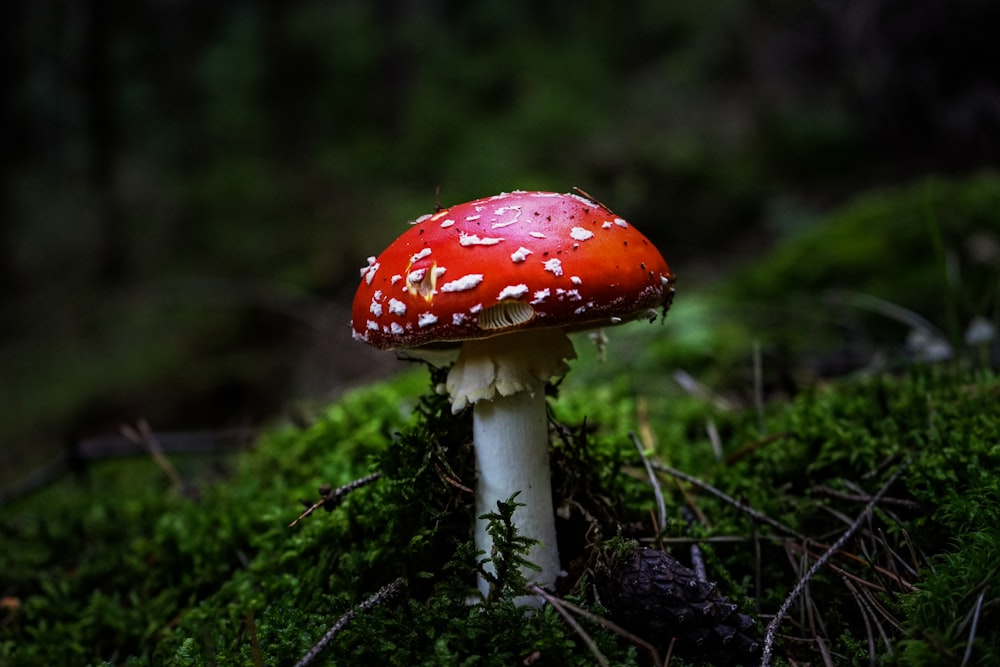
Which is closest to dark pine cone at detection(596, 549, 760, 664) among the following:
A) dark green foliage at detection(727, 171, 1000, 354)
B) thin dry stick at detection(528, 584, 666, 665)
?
thin dry stick at detection(528, 584, 666, 665)

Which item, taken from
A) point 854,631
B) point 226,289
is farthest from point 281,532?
point 226,289

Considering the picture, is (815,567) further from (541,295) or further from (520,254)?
(520,254)

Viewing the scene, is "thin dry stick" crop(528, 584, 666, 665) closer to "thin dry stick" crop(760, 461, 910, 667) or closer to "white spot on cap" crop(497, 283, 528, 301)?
"thin dry stick" crop(760, 461, 910, 667)

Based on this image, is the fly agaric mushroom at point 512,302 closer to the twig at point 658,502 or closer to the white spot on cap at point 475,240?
the white spot on cap at point 475,240

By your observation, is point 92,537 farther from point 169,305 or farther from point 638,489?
point 169,305

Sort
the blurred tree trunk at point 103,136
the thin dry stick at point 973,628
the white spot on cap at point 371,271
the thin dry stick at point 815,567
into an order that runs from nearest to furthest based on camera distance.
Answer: the thin dry stick at point 973,628, the thin dry stick at point 815,567, the white spot on cap at point 371,271, the blurred tree trunk at point 103,136

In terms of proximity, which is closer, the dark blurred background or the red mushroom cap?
the red mushroom cap

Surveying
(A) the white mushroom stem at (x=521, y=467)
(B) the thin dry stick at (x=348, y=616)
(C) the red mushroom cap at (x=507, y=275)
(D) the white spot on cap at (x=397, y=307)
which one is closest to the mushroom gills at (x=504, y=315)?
(C) the red mushroom cap at (x=507, y=275)
